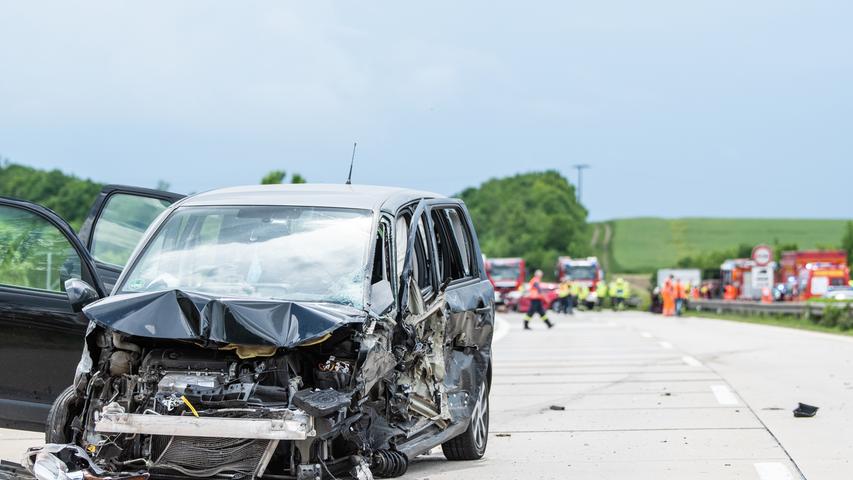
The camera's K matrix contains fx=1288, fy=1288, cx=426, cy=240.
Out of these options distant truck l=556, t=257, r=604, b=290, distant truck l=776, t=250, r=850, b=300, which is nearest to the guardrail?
distant truck l=776, t=250, r=850, b=300

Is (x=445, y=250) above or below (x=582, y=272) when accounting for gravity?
above

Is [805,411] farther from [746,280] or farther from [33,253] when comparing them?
[746,280]

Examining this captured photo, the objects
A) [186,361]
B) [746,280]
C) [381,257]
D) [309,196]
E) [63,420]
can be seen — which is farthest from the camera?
[746,280]

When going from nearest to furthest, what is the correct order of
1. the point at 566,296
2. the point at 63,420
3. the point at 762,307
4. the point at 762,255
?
1. the point at 63,420
2. the point at 762,307
3. the point at 762,255
4. the point at 566,296

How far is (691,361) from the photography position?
19297 millimetres

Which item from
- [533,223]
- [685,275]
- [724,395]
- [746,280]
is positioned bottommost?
[685,275]

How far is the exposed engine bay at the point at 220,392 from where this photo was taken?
6.41 m

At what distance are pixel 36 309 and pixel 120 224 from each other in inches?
84.1

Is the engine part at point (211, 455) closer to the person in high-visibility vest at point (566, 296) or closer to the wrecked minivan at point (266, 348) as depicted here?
the wrecked minivan at point (266, 348)

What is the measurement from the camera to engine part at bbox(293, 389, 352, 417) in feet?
20.8

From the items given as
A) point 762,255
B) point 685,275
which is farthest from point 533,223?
point 762,255

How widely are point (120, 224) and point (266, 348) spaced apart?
14.1 feet

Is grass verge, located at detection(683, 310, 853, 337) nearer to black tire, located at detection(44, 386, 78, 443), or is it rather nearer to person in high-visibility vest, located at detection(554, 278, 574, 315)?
person in high-visibility vest, located at detection(554, 278, 574, 315)

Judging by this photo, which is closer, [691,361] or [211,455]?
[211,455]
